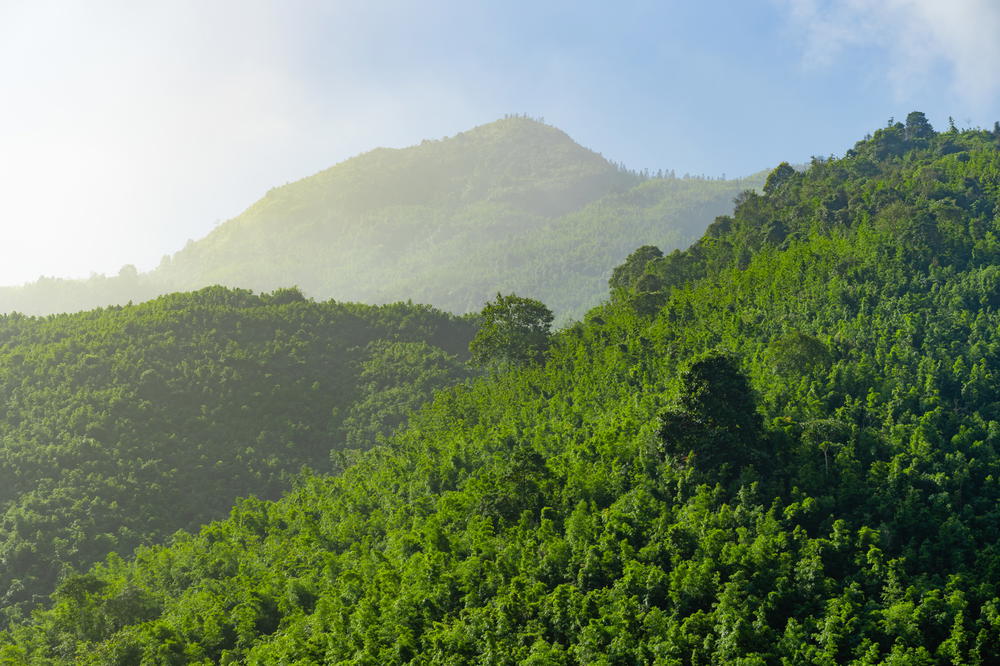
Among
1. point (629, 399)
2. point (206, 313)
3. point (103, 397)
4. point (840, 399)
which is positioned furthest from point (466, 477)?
point (206, 313)

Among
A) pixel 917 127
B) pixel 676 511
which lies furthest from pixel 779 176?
pixel 676 511

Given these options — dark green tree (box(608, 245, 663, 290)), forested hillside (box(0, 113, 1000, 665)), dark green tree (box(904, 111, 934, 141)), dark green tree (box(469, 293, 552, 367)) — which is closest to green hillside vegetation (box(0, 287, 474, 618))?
forested hillside (box(0, 113, 1000, 665))

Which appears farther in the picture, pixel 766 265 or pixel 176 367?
pixel 176 367

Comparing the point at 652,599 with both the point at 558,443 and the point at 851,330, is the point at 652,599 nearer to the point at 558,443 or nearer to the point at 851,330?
the point at 558,443

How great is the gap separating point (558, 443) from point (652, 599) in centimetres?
1807

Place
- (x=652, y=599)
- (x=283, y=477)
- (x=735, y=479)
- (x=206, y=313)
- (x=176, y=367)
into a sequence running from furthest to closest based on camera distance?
1. (x=206, y=313)
2. (x=176, y=367)
3. (x=283, y=477)
4. (x=735, y=479)
5. (x=652, y=599)

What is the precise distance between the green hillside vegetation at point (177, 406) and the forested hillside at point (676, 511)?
10724 mm

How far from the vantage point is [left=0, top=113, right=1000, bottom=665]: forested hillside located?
3459 cm

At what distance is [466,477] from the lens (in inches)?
2108

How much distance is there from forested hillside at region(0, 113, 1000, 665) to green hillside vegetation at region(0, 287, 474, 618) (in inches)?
422

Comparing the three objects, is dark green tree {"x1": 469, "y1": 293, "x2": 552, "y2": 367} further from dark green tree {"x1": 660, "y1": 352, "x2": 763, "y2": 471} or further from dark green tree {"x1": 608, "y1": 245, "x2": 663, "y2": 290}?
dark green tree {"x1": 660, "y1": 352, "x2": 763, "y2": 471}

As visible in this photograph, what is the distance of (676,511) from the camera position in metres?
41.8

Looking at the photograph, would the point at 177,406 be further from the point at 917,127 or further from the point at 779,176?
the point at 917,127

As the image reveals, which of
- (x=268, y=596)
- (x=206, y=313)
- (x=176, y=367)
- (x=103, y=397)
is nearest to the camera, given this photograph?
(x=268, y=596)
